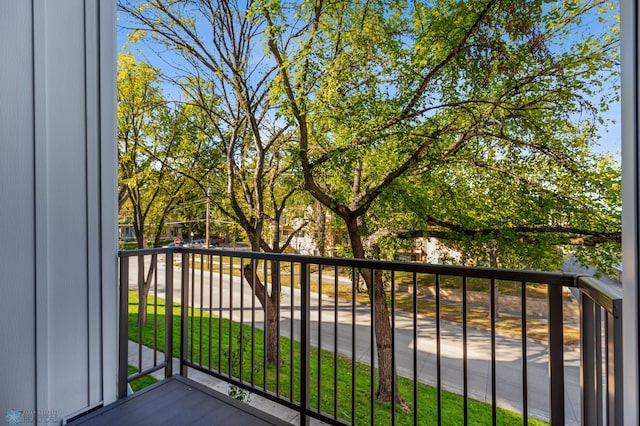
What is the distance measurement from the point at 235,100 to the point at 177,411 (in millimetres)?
4326

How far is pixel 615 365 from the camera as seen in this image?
874 millimetres

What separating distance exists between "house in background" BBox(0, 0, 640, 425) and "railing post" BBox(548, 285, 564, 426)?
212 cm

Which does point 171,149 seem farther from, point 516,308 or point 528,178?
point 516,308

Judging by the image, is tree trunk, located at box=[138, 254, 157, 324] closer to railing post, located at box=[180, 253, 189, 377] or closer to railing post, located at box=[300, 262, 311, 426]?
railing post, located at box=[180, 253, 189, 377]

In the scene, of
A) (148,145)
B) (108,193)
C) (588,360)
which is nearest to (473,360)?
(588,360)

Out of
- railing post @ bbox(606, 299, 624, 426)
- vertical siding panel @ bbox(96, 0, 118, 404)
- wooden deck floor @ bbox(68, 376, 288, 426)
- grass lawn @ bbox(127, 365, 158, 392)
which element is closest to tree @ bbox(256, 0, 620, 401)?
vertical siding panel @ bbox(96, 0, 118, 404)

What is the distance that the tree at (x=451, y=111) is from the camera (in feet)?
10.6

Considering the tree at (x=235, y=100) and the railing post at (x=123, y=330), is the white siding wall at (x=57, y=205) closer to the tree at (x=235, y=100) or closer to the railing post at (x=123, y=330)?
the railing post at (x=123, y=330)

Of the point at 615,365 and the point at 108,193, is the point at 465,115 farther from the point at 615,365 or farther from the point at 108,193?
the point at 108,193

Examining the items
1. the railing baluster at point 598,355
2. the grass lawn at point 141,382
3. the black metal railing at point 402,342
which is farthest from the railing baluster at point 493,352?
the grass lawn at point 141,382

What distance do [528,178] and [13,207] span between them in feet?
14.6

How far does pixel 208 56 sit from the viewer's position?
460cm

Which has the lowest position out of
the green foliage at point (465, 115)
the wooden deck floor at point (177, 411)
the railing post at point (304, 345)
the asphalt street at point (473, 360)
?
the asphalt street at point (473, 360)

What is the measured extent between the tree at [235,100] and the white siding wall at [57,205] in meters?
2.49
